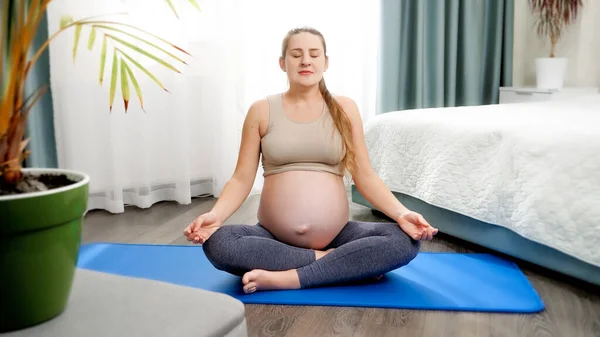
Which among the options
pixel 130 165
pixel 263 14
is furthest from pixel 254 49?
pixel 130 165

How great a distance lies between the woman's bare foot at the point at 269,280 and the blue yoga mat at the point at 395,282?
16mm

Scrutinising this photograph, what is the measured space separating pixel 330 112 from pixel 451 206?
62 centimetres

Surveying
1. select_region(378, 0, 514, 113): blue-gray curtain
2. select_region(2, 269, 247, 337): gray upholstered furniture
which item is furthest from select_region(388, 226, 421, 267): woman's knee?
select_region(378, 0, 514, 113): blue-gray curtain

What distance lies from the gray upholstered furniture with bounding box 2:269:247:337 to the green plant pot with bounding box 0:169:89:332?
0.06 ft

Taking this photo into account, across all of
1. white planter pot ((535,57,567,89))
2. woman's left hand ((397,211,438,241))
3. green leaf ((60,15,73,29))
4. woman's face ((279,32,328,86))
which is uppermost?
green leaf ((60,15,73,29))

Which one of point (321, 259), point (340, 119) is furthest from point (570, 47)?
point (321, 259)

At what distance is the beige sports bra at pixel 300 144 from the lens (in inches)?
66.3

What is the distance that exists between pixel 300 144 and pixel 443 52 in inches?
80.3

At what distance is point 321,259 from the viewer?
1637 mm

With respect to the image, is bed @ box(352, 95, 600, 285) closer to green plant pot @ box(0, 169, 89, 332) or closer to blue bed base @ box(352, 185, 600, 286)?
blue bed base @ box(352, 185, 600, 286)

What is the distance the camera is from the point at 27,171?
705mm

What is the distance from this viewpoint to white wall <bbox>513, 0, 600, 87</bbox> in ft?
11.1

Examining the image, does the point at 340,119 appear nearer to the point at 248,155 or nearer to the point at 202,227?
the point at 248,155

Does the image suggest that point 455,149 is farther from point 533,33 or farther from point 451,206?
point 533,33
